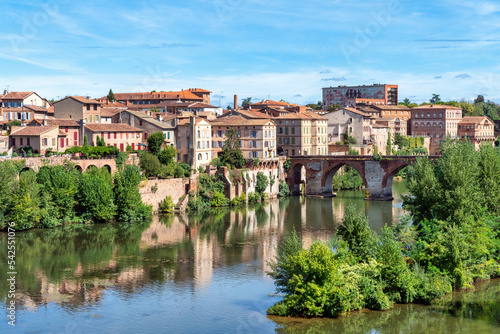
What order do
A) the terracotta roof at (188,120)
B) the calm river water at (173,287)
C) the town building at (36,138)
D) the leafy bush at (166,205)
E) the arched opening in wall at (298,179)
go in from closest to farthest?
the calm river water at (173,287), the leafy bush at (166,205), the town building at (36,138), the terracotta roof at (188,120), the arched opening in wall at (298,179)

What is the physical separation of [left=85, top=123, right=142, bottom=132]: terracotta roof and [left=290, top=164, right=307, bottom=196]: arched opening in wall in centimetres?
2307

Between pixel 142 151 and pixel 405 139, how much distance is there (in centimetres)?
7553

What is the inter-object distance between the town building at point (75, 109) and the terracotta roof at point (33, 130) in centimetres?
1133

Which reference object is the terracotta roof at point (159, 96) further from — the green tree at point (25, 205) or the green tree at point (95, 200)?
the green tree at point (25, 205)

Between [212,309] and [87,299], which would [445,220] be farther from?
[87,299]

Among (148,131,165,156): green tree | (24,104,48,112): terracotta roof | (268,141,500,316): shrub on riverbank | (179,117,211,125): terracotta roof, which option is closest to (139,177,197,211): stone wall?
(148,131,165,156): green tree

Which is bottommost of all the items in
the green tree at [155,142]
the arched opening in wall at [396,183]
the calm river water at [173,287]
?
the calm river water at [173,287]

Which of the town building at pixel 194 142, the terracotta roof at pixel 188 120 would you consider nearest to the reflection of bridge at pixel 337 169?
the town building at pixel 194 142

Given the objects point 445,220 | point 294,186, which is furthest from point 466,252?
point 294,186

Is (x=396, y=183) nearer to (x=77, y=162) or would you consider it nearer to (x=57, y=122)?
(x=57, y=122)

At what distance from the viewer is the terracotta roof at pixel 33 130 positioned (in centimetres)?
7256

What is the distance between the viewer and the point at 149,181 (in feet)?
233

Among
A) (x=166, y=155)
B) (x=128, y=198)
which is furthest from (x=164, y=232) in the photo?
(x=166, y=155)

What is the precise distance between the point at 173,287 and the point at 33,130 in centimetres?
3839
